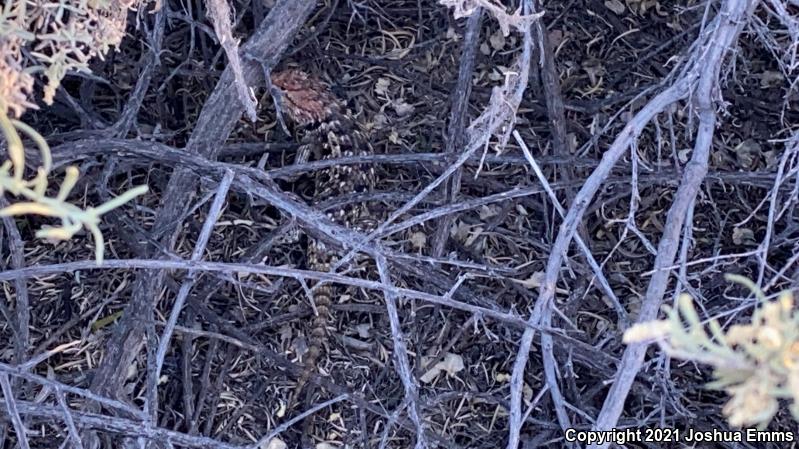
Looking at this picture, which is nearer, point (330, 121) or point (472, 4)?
point (472, 4)

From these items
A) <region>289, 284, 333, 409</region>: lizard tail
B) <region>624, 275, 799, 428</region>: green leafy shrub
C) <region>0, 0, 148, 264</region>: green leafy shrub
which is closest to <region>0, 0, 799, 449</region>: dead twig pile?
<region>289, 284, 333, 409</region>: lizard tail

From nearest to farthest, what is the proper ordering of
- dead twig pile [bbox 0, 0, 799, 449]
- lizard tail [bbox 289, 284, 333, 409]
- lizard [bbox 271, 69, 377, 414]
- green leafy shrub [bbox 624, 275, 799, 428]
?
green leafy shrub [bbox 624, 275, 799, 428] < dead twig pile [bbox 0, 0, 799, 449] < lizard tail [bbox 289, 284, 333, 409] < lizard [bbox 271, 69, 377, 414]

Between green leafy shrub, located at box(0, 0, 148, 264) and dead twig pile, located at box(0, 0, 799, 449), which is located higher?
green leafy shrub, located at box(0, 0, 148, 264)

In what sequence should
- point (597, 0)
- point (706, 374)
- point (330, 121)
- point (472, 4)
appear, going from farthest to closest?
1. point (330, 121)
2. point (597, 0)
3. point (706, 374)
4. point (472, 4)

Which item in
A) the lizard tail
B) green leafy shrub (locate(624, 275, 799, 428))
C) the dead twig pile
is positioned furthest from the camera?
the lizard tail

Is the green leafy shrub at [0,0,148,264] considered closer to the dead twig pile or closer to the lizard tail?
the dead twig pile

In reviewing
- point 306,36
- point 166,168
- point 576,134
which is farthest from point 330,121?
point 576,134

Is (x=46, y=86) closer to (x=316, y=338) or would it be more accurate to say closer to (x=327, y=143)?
(x=316, y=338)

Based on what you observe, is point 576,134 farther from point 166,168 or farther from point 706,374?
point 166,168
